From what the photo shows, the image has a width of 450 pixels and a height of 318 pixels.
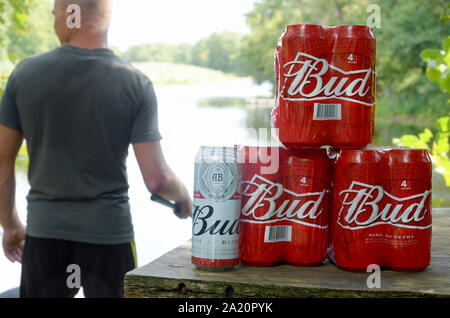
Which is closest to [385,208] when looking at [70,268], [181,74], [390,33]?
[70,268]

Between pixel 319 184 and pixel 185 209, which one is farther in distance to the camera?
pixel 185 209

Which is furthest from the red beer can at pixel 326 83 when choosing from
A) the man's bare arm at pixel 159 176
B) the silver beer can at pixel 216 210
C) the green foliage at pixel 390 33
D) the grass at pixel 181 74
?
the green foliage at pixel 390 33

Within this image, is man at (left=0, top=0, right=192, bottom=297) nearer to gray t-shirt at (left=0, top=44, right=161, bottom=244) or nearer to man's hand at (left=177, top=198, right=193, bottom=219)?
gray t-shirt at (left=0, top=44, right=161, bottom=244)

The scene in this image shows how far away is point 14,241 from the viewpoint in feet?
5.22

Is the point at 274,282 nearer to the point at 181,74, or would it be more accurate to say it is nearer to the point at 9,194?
the point at 9,194

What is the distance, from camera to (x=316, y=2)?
8133mm

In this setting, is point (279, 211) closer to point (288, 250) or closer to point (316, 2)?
point (288, 250)

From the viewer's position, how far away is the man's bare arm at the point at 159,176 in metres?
1.51

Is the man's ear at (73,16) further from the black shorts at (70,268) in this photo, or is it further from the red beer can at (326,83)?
the red beer can at (326,83)

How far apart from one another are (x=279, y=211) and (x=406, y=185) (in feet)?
0.60

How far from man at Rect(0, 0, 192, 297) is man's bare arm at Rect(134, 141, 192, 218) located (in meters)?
0.05

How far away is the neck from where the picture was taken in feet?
4.83

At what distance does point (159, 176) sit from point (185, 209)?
5.5 inches

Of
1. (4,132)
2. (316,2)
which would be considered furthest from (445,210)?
(316,2)
